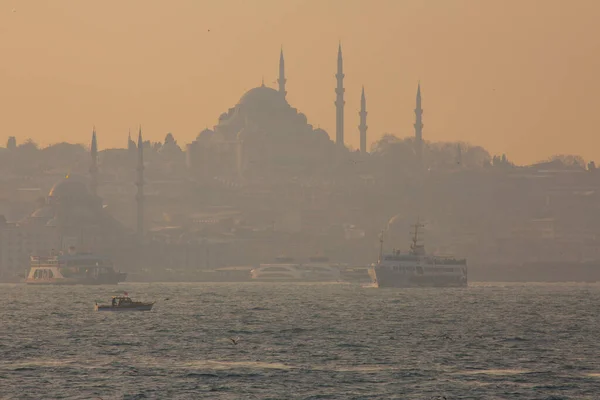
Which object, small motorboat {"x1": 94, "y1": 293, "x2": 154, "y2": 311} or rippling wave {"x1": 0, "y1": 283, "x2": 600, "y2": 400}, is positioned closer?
rippling wave {"x1": 0, "y1": 283, "x2": 600, "y2": 400}

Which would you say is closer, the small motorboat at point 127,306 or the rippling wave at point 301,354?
the rippling wave at point 301,354

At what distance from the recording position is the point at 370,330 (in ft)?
325

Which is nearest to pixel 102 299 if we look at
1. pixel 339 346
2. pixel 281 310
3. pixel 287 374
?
pixel 281 310

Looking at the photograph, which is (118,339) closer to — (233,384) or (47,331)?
(47,331)

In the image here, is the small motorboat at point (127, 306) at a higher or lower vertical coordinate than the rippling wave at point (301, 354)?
higher

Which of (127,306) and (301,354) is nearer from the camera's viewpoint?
(301,354)

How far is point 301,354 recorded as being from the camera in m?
81.4

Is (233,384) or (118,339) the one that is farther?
(118,339)

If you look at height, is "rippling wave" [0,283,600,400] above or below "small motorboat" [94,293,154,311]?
below

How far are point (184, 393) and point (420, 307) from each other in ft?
227

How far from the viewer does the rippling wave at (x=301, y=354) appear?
6731 centimetres

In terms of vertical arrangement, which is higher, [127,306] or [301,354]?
[127,306]

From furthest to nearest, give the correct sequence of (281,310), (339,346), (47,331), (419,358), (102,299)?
(102,299) < (281,310) < (47,331) < (339,346) < (419,358)

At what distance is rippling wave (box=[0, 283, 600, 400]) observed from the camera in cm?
6731
